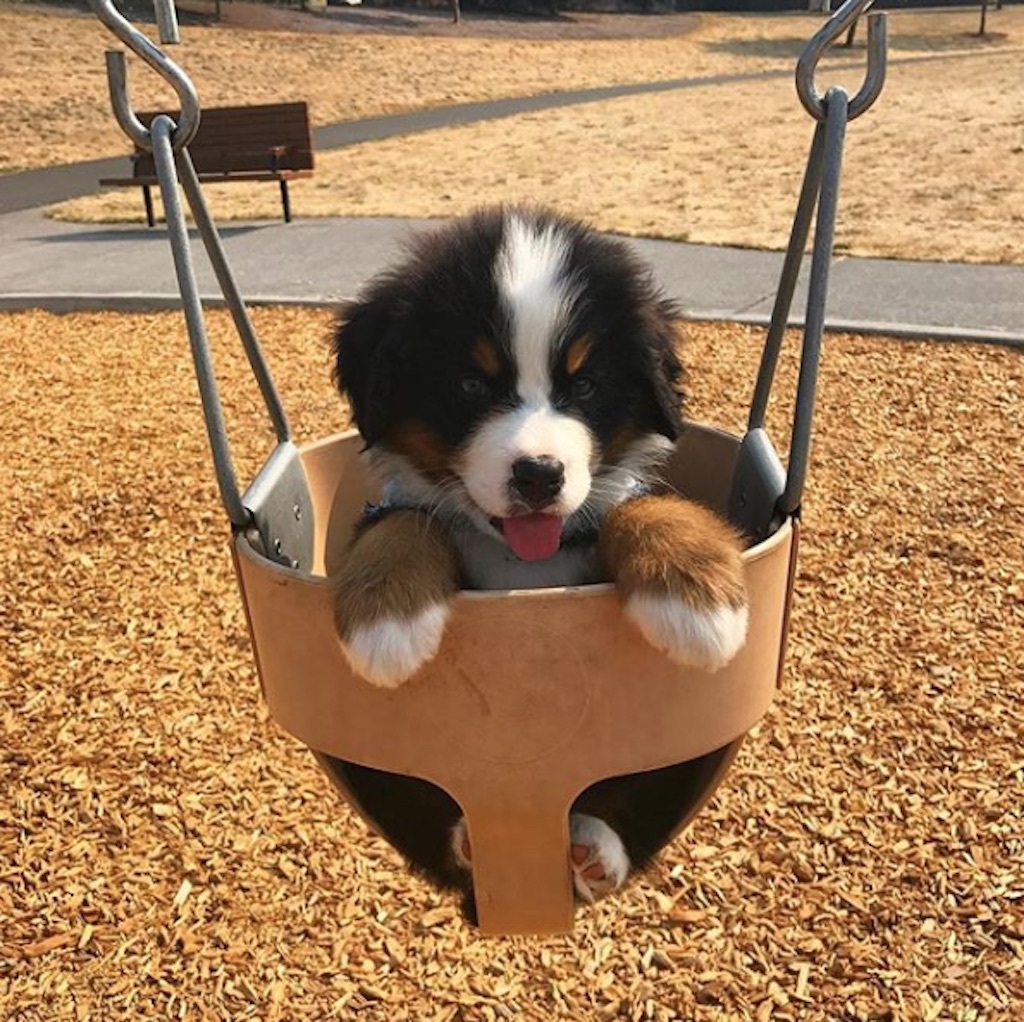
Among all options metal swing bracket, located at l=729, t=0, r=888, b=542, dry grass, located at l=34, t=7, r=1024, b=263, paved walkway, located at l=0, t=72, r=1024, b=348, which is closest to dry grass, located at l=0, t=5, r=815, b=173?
dry grass, located at l=34, t=7, r=1024, b=263

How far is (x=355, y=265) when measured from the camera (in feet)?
28.8

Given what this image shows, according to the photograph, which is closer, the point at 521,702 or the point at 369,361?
the point at 521,702

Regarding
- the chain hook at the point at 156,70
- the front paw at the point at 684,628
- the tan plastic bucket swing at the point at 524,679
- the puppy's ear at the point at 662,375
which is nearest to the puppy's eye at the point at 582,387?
the puppy's ear at the point at 662,375

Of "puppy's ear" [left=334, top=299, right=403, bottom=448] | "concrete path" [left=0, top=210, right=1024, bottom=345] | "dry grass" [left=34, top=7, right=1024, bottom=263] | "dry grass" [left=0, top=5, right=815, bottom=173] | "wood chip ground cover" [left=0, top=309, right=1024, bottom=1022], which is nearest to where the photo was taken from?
"puppy's ear" [left=334, top=299, right=403, bottom=448]

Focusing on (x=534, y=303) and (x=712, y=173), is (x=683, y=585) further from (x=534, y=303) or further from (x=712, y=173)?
(x=712, y=173)

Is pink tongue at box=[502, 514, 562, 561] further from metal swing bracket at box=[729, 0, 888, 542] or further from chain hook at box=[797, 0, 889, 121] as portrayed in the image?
chain hook at box=[797, 0, 889, 121]

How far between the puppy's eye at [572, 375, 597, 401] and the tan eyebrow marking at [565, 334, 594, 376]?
0.02 metres

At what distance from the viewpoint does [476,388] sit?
75.1 inches

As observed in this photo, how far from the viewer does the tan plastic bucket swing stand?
1430mm

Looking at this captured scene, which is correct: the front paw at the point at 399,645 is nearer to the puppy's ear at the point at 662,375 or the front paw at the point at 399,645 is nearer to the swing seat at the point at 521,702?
the swing seat at the point at 521,702

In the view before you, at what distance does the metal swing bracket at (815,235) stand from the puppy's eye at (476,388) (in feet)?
1.59

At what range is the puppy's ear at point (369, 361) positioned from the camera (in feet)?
6.52

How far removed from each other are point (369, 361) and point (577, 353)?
367 millimetres

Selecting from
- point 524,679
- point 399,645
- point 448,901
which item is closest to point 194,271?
point 399,645
